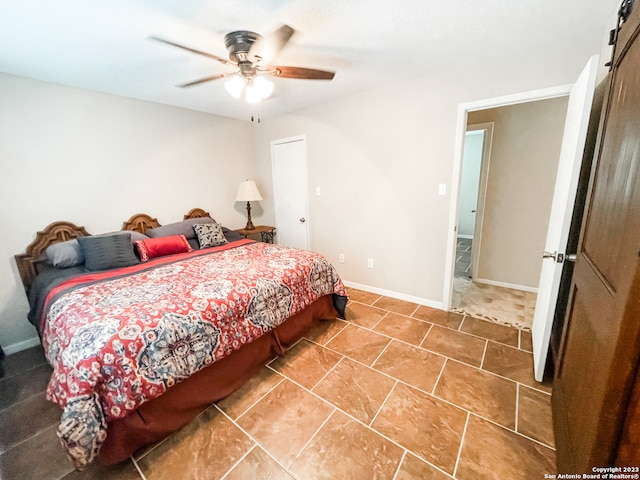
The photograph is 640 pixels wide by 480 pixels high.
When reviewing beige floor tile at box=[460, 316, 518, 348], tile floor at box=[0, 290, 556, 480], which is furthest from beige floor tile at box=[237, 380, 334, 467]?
beige floor tile at box=[460, 316, 518, 348]

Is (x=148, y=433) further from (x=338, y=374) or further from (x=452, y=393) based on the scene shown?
(x=452, y=393)

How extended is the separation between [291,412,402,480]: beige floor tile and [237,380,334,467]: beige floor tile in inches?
2.4

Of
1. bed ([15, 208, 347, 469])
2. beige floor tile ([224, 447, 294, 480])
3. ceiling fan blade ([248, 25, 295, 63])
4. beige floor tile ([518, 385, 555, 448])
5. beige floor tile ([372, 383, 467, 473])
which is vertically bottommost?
beige floor tile ([224, 447, 294, 480])

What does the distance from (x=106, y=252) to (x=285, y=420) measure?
6.83ft

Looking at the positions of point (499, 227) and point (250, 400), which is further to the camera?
point (499, 227)

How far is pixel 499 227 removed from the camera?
→ 3.15 meters

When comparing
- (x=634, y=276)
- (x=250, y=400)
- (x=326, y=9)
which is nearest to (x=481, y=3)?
(x=326, y=9)

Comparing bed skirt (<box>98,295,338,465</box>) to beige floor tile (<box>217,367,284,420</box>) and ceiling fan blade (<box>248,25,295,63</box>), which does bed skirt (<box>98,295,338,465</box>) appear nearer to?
beige floor tile (<box>217,367,284,420</box>)

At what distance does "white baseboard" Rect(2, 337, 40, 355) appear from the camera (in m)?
2.24

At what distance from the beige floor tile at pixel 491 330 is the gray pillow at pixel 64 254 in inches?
139

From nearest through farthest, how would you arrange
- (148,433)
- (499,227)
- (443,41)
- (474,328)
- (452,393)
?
(148,433) → (452,393) → (443,41) → (474,328) → (499,227)

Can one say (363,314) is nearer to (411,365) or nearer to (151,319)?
(411,365)

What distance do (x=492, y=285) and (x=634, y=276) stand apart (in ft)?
10.00

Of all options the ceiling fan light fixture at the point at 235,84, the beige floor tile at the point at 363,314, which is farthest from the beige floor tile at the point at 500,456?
the ceiling fan light fixture at the point at 235,84
